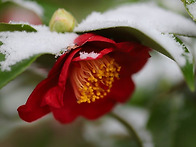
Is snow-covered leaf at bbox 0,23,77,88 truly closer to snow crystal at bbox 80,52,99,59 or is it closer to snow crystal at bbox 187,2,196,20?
snow crystal at bbox 80,52,99,59

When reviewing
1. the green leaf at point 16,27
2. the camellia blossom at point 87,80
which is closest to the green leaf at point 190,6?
the camellia blossom at point 87,80

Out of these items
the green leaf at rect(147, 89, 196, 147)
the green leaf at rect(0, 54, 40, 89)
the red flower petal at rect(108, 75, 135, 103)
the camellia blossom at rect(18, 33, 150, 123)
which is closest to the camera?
the green leaf at rect(0, 54, 40, 89)

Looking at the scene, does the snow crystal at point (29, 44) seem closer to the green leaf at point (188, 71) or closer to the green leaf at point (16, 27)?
the green leaf at point (16, 27)

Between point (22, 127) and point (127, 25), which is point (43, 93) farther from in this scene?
point (22, 127)

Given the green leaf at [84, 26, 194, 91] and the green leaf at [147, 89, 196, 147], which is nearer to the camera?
the green leaf at [84, 26, 194, 91]

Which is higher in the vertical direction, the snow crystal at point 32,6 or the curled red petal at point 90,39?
the snow crystal at point 32,6

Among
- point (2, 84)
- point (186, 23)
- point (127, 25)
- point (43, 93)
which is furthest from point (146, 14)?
point (2, 84)

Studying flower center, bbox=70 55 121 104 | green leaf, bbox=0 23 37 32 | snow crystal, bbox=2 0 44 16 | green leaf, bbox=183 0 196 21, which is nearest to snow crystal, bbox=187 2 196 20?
green leaf, bbox=183 0 196 21
